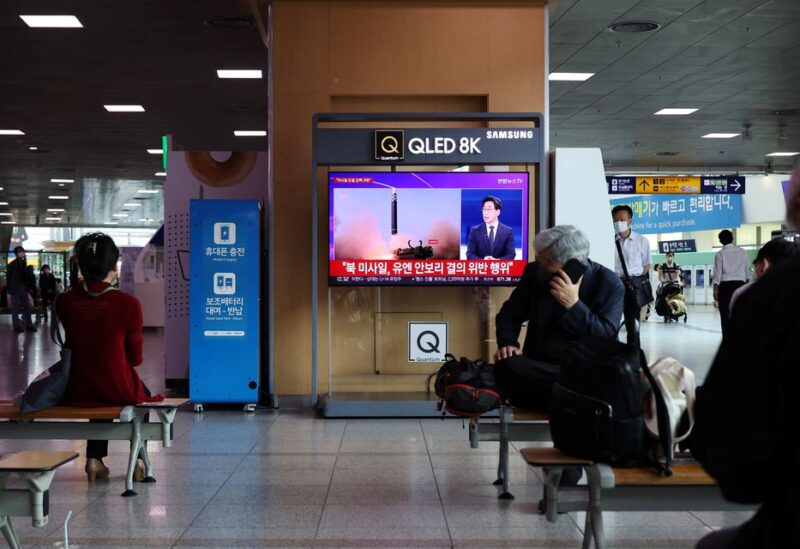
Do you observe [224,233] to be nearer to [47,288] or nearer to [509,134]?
[509,134]

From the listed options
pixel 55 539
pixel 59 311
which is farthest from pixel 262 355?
pixel 55 539

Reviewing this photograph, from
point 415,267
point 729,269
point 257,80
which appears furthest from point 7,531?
point 729,269

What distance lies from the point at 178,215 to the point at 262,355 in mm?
1942

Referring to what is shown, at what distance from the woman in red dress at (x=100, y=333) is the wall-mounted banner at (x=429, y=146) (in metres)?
2.73

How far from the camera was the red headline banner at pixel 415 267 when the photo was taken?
23.7 ft

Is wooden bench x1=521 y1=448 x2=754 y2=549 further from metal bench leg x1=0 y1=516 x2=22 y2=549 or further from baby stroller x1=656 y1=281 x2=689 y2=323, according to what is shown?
baby stroller x1=656 y1=281 x2=689 y2=323

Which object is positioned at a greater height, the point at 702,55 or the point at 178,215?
the point at 702,55

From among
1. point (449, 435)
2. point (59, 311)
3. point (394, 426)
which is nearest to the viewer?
point (59, 311)

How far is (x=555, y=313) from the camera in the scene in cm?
432

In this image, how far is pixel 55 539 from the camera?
12.2ft

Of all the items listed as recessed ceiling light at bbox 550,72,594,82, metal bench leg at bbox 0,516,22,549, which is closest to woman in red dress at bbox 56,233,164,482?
metal bench leg at bbox 0,516,22,549

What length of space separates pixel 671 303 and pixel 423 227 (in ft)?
48.3

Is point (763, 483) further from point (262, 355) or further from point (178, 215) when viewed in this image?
point (178, 215)

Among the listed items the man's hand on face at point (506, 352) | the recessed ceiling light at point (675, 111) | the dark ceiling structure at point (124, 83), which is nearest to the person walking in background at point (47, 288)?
the dark ceiling structure at point (124, 83)
